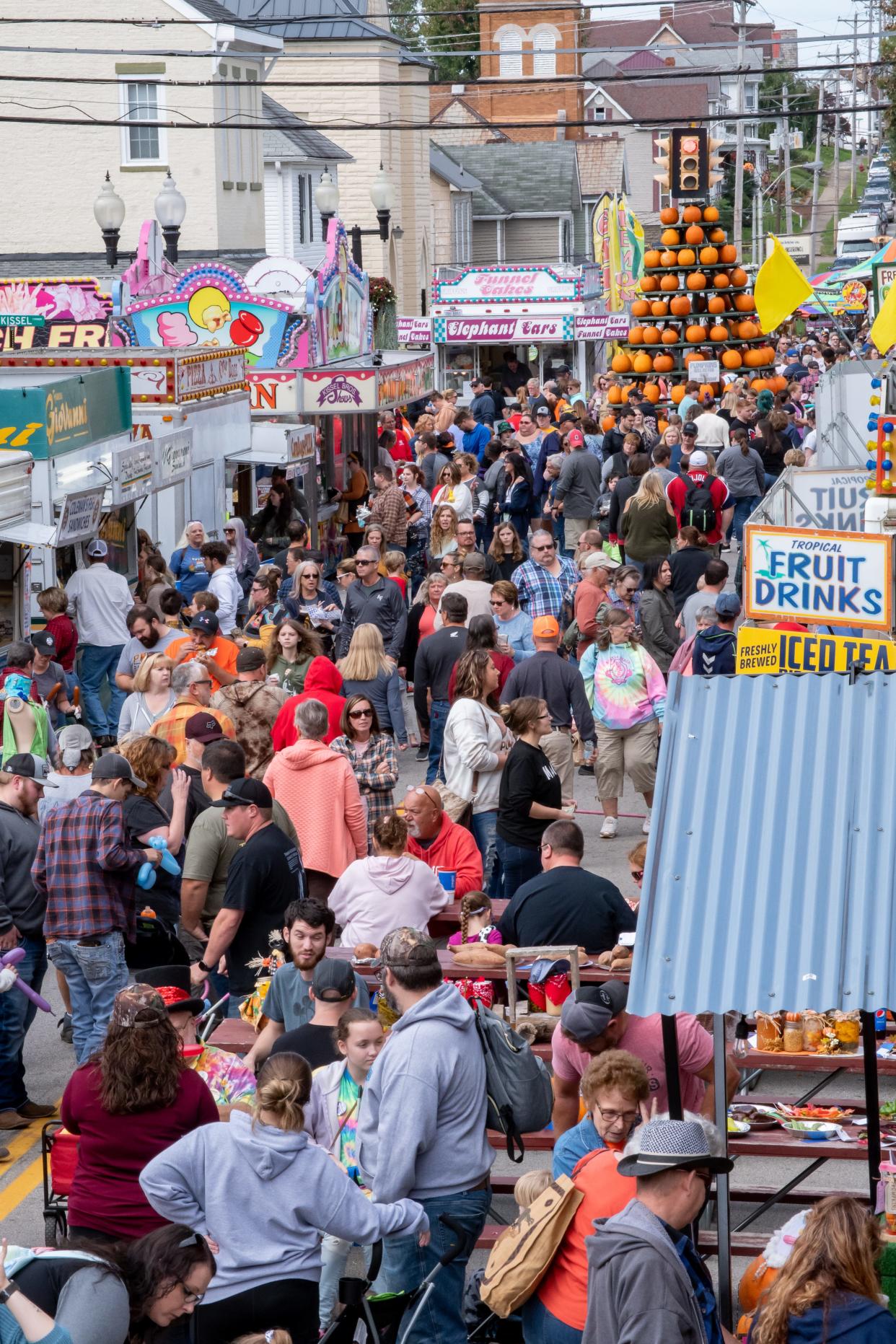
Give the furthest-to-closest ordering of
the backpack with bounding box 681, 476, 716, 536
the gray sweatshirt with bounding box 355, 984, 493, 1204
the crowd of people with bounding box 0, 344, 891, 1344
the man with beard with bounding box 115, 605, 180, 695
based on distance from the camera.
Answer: the backpack with bounding box 681, 476, 716, 536 → the man with beard with bounding box 115, 605, 180, 695 → the gray sweatshirt with bounding box 355, 984, 493, 1204 → the crowd of people with bounding box 0, 344, 891, 1344

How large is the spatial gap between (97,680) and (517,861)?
5.67m

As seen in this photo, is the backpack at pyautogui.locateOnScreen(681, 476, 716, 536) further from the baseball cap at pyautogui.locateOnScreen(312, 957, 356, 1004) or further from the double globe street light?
the baseball cap at pyautogui.locateOnScreen(312, 957, 356, 1004)

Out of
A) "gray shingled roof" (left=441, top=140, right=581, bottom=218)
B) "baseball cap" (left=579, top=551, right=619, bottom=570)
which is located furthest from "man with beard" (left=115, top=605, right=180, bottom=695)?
"gray shingled roof" (left=441, top=140, right=581, bottom=218)

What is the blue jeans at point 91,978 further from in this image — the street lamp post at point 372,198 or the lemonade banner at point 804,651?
the street lamp post at point 372,198

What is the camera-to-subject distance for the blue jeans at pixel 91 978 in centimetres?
763

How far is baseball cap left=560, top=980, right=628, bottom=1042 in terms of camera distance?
18.3 feet

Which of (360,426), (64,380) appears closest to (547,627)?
(64,380)

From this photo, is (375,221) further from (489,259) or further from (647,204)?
(647,204)

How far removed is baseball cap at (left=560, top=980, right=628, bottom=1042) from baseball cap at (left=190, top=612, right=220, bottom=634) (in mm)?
6616

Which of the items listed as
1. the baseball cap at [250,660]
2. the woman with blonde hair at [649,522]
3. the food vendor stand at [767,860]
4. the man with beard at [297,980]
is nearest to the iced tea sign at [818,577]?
the baseball cap at [250,660]

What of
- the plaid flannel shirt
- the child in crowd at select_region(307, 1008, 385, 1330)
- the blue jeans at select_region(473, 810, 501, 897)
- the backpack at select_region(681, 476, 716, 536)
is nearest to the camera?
the child in crowd at select_region(307, 1008, 385, 1330)

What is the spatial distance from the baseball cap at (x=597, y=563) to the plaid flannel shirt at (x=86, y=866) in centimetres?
632

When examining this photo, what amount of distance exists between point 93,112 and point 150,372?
22.7 m

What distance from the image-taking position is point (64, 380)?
14438 mm
